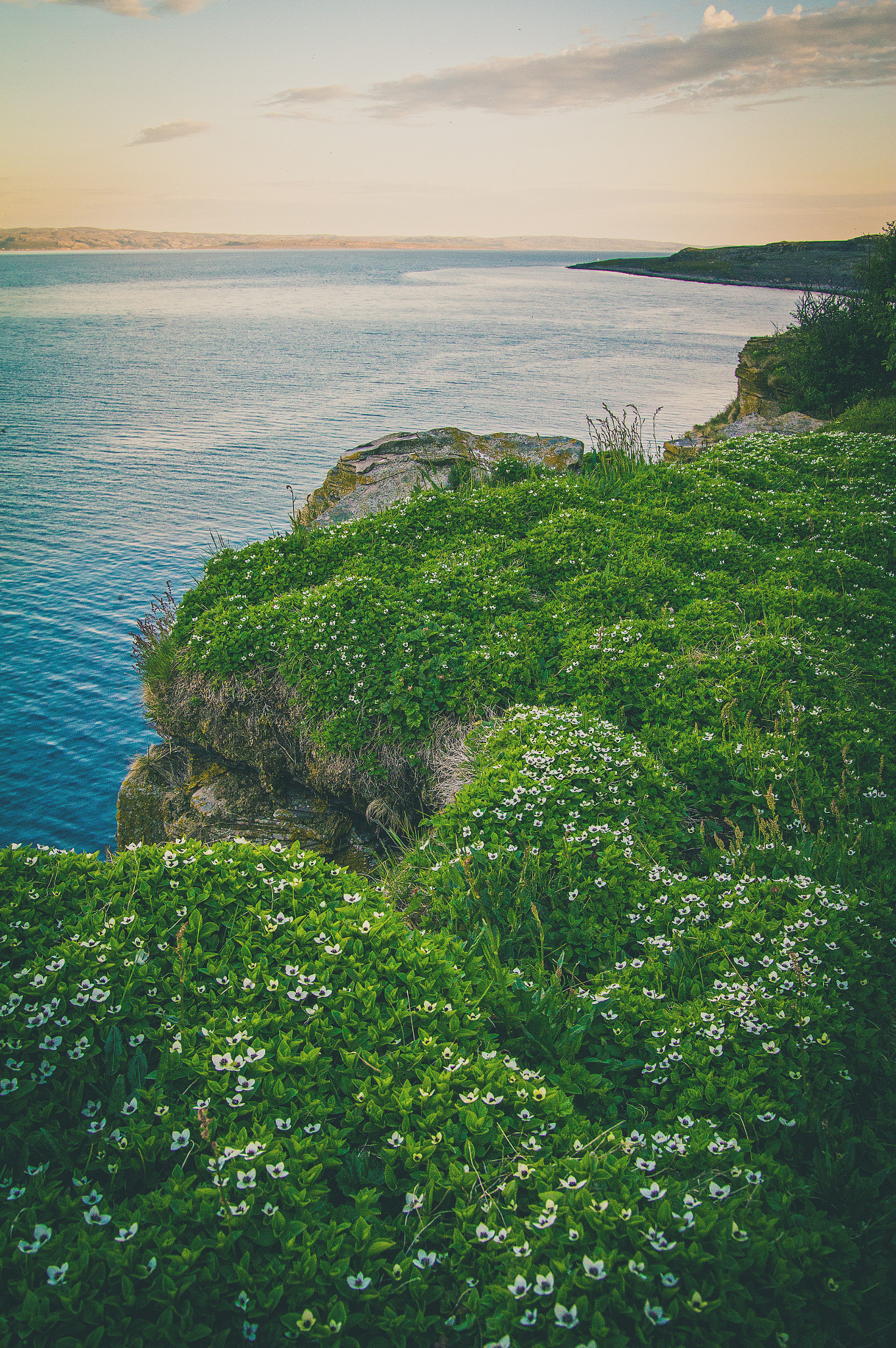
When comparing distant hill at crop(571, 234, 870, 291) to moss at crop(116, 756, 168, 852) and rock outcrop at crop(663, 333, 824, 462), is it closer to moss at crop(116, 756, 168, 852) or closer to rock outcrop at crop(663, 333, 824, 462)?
rock outcrop at crop(663, 333, 824, 462)

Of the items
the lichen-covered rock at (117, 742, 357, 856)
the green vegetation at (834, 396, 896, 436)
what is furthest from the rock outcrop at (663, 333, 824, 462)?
the lichen-covered rock at (117, 742, 357, 856)

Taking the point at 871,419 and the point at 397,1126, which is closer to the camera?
the point at 397,1126

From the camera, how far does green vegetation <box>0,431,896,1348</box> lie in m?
2.15

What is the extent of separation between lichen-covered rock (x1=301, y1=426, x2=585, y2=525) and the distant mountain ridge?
2286 inches

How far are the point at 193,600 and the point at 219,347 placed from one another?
182 feet

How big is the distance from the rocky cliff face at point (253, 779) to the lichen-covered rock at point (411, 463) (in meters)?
5.11

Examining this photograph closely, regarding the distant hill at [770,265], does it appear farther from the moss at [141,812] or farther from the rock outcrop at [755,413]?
the moss at [141,812]

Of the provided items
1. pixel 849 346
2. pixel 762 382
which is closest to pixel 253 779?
pixel 849 346

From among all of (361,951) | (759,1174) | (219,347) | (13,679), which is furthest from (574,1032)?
(219,347)

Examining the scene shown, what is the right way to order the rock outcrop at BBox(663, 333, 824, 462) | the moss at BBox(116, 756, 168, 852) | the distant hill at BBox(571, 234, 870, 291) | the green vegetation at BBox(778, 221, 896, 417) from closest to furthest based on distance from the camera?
the moss at BBox(116, 756, 168, 852), the rock outcrop at BBox(663, 333, 824, 462), the green vegetation at BBox(778, 221, 896, 417), the distant hill at BBox(571, 234, 870, 291)

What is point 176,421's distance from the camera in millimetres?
32719

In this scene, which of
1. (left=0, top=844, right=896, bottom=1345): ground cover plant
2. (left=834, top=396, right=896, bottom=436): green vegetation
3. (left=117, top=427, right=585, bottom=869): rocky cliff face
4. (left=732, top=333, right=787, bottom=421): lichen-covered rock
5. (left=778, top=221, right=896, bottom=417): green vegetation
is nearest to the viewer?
(left=0, top=844, right=896, bottom=1345): ground cover plant

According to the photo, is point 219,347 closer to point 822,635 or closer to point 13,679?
point 13,679

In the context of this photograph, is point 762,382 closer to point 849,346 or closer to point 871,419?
point 849,346
